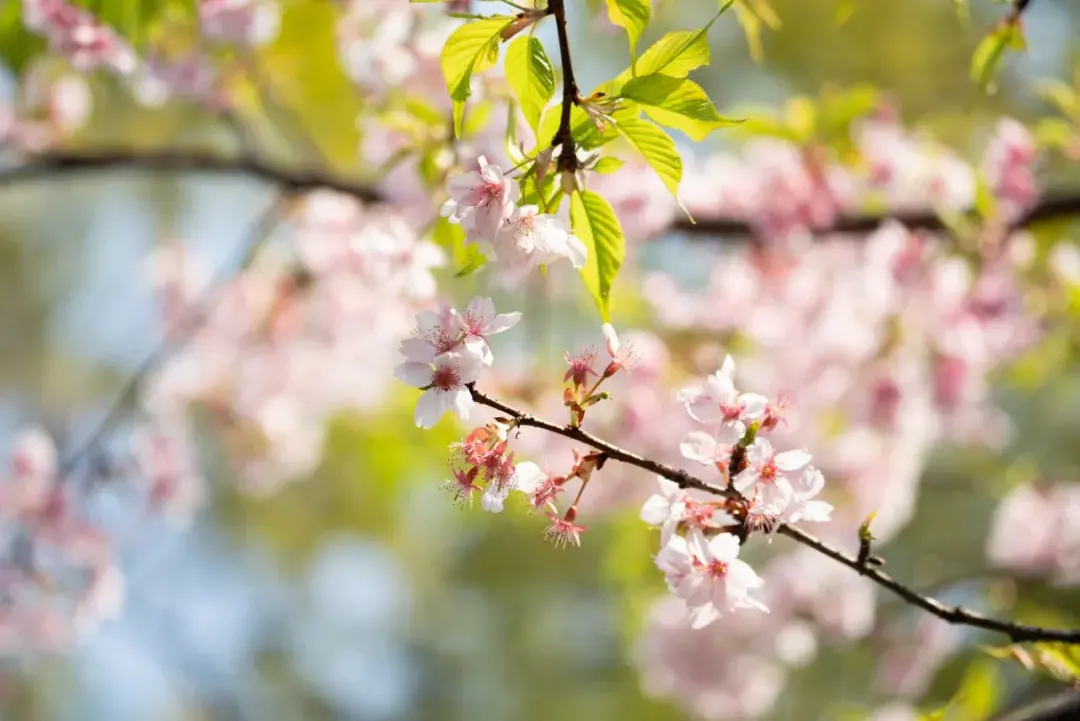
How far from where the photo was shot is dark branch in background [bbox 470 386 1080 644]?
23.5 inches

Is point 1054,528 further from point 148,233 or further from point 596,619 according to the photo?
point 148,233

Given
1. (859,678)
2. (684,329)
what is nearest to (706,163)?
(684,329)

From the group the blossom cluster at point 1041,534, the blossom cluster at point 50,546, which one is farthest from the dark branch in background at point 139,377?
the blossom cluster at point 1041,534

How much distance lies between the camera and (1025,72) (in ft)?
9.02

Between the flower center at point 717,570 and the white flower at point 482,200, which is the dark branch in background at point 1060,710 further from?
the white flower at point 482,200

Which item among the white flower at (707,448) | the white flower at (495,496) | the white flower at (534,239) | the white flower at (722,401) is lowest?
the white flower at (495,496)

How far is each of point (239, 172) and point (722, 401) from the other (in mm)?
1157

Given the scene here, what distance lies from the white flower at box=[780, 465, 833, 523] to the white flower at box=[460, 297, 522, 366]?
8.8 inches

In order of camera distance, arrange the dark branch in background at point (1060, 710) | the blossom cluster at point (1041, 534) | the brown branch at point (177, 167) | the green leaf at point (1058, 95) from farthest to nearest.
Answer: the blossom cluster at point (1041, 534)
the brown branch at point (177, 167)
the green leaf at point (1058, 95)
the dark branch in background at point (1060, 710)

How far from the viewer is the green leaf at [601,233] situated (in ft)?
2.26

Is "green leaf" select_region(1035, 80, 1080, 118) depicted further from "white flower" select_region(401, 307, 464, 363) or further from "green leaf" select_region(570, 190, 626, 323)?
"white flower" select_region(401, 307, 464, 363)

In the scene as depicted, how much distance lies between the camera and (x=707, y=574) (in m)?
0.64

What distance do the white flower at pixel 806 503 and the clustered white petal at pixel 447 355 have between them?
0.22 m

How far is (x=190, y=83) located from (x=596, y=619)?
3778mm
